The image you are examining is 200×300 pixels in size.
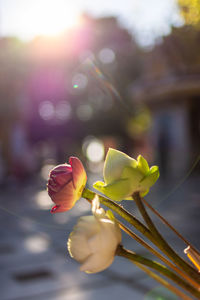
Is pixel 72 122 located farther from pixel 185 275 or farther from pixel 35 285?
pixel 185 275

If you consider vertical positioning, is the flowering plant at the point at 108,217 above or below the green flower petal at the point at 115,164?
below

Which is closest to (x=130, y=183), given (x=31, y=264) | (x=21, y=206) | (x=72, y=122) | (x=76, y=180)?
(x=76, y=180)

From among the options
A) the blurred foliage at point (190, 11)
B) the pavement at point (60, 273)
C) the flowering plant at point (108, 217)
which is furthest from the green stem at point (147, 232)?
the pavement at point (60, 273)

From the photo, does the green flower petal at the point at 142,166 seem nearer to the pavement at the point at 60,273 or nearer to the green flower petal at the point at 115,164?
the green flower petal at the point at 115,164

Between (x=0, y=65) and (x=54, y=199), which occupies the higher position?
(x=0, y=65)

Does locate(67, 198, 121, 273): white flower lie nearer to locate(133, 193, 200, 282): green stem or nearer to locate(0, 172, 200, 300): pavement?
locate(133, 193, 200, 282): green stem

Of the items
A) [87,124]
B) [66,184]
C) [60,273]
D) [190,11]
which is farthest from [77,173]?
[87,124]

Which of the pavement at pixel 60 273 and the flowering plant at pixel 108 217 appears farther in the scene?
the pavement at pixel 60 273
